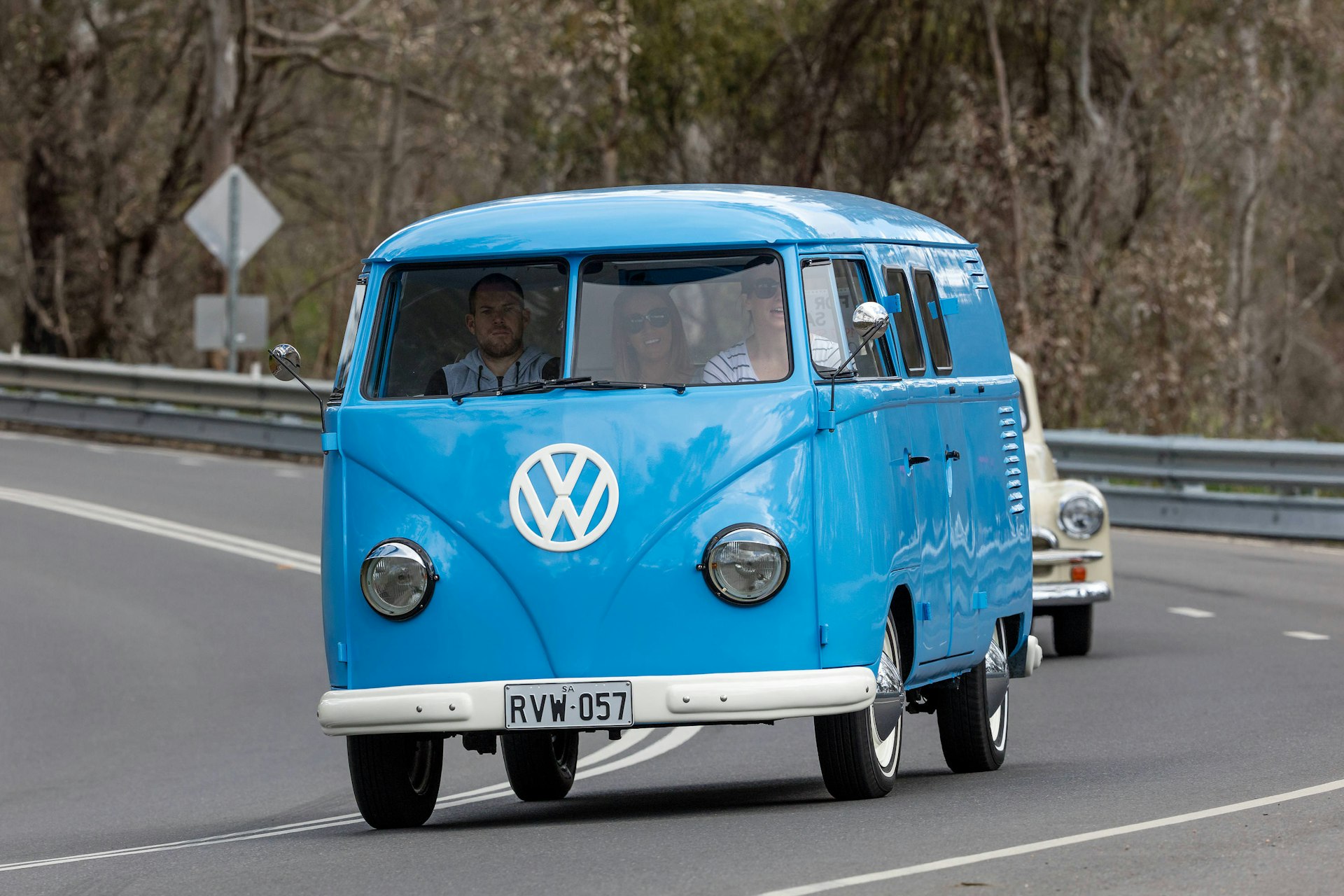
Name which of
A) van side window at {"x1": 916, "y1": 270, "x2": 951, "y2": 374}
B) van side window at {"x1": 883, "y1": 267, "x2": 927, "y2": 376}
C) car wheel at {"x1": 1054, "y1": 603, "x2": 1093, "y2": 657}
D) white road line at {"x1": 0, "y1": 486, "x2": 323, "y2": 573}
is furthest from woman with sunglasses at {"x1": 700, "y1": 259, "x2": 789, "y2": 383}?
white road line at {"x1": 0, "y1": 486, "x2": 323, "y2": 573}

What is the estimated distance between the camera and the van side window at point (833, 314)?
7.88m

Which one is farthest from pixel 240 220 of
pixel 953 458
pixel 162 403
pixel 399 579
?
pixel 399 579

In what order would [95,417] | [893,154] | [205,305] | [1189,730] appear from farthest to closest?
[893,154], [95,417], [205,305], [1189,730]

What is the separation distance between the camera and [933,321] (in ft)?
30.3

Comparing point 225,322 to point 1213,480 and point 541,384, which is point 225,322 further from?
point 541,384

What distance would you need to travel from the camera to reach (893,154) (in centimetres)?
3055

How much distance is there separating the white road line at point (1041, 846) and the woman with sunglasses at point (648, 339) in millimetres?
2025

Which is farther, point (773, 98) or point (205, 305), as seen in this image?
point (773, 98)

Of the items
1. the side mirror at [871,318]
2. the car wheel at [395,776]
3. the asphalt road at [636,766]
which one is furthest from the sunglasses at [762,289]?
the car wheel at [395,776]

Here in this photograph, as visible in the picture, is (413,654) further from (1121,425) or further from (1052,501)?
(1121,425)

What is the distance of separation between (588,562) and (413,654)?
69cm

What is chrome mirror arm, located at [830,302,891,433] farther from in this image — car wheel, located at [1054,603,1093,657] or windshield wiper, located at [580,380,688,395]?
car wheel, located at [1054,603,1093,657]

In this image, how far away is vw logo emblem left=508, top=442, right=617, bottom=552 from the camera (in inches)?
301

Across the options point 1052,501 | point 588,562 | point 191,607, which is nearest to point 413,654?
→ point 588,562
